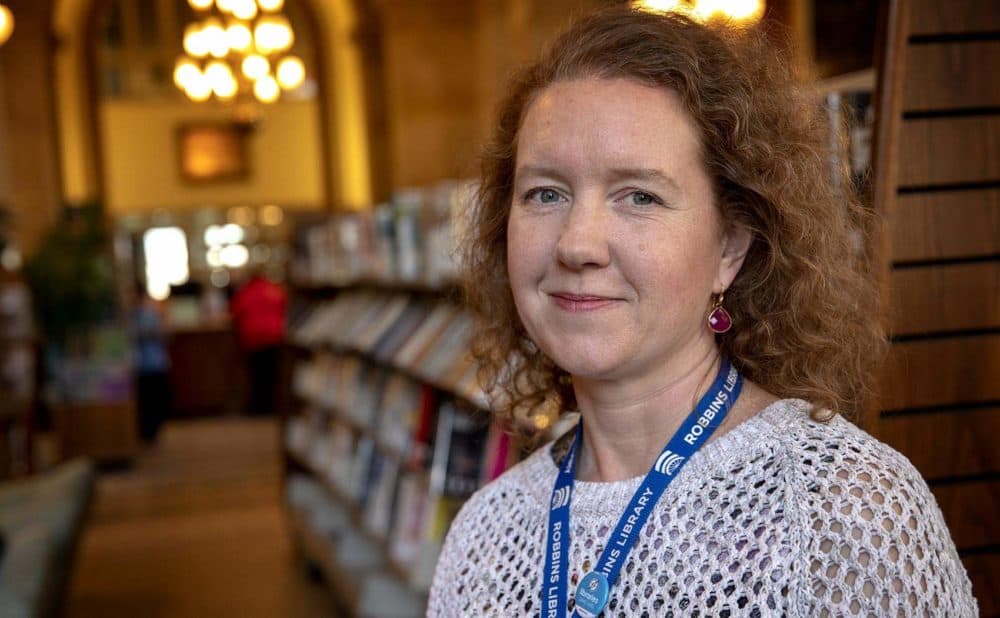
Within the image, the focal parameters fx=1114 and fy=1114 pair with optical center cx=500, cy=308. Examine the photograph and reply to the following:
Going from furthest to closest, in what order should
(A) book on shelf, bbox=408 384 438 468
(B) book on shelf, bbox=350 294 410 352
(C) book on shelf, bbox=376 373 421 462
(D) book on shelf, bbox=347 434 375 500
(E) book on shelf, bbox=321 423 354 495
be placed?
(E) book on shelf, bbox=321 423 354 495 < (D) book on shelf, bbox=347 434 375 500 < (B) book on shelf, bbox=350 294 410 352 < (C) book on shelf, bbox=376 373 421 462 < (A) book on shelf, bbox=408 384 438 468

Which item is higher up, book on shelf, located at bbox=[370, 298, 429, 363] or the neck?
the neck

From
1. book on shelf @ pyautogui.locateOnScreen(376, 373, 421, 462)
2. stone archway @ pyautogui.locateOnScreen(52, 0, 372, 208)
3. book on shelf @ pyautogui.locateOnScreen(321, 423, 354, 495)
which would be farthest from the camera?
stone archway @ pyautogui.locateOnScreen(52, 0, 372, 208)

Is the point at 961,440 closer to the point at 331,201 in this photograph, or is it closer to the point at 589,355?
the point at 589,355

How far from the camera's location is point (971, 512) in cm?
188

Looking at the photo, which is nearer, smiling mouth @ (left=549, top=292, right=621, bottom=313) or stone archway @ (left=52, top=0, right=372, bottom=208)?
smiling mouth @ (left=549, top=292, right=621, bottom=313)

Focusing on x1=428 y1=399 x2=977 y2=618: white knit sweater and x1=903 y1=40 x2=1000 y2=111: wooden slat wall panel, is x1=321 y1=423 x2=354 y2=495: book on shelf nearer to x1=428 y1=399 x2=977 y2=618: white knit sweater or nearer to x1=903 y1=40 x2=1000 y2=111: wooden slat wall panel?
x1=903 y1=40 x2=1000 y2=111: wooden slat wall panel

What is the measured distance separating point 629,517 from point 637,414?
0.44 ft

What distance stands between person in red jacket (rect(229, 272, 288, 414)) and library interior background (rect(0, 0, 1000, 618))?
0.04 m

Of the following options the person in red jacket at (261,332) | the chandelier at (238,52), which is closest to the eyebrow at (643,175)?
the chandelier at (238,52)

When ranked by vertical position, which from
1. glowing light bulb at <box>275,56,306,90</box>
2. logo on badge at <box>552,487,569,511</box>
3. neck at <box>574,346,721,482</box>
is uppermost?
glowing light bulb at <box>275,56,306,90</box>

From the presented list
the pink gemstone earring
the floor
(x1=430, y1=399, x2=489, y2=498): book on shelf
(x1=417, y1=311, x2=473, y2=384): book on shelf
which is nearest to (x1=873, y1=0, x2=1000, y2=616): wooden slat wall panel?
the pink gemstone earring

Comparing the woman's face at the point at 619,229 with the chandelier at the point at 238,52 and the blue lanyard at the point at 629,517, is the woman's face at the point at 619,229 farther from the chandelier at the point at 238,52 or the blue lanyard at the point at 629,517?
the chandelier at the point at 238,52

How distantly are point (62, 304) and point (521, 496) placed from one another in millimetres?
8987

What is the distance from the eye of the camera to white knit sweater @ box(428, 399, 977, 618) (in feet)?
3.81
